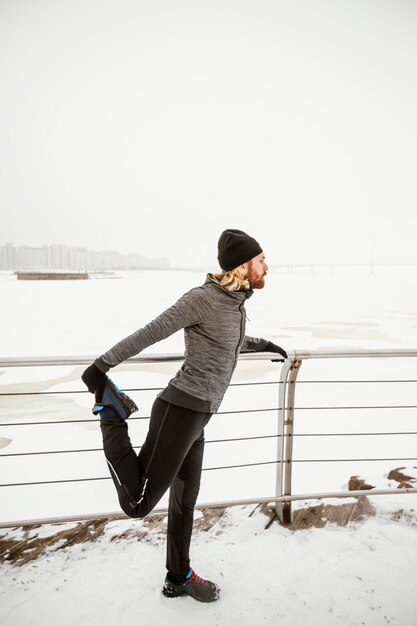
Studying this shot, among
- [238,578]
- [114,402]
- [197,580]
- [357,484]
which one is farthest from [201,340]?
[357,484]

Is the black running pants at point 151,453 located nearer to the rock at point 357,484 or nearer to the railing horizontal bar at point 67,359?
the railing horizontal bar at point 67,359

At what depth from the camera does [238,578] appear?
1909mm

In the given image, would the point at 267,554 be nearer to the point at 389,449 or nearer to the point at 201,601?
the point at 201,601

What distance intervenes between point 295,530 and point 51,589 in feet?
4.44

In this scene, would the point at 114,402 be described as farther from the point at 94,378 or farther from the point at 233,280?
the point at 233,280

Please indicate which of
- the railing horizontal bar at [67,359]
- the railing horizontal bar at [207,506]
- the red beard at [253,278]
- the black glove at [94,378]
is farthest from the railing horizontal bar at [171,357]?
the railing horizontal bar at [207,506]

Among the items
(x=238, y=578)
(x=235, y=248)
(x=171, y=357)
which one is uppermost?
(x=235, y=248)

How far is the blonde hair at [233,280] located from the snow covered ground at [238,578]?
4.85 ft

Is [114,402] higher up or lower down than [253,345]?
lower down

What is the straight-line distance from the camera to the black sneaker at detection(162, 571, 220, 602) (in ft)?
5.82

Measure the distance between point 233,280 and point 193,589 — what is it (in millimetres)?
1470

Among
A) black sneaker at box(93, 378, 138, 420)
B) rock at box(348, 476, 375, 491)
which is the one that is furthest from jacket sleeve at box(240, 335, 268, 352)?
rock at box(348, 476, 375, 491)

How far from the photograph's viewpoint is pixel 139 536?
220 cm

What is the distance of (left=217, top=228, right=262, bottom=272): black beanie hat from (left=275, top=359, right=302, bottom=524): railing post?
799mm
